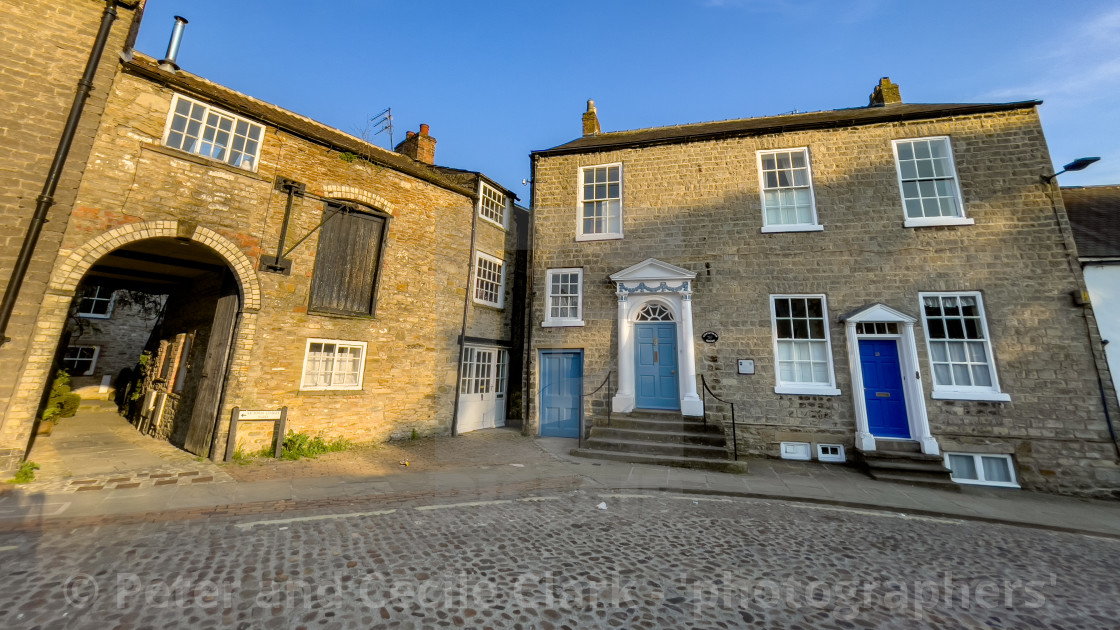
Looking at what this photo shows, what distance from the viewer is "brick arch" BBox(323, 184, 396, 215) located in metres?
9.74

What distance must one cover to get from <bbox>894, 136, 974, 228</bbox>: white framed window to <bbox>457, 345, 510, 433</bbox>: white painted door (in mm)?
12275

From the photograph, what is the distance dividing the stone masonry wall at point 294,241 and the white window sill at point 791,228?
8878mm

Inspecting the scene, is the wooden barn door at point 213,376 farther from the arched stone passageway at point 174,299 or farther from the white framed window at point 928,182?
the white framed window at point 928,182

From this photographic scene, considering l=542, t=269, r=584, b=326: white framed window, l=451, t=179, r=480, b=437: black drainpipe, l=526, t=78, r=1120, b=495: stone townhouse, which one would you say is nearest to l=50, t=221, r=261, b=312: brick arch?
l=451, t=179, r=480, b=437: black drainpipe

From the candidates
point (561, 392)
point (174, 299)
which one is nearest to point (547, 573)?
point (561, 392)

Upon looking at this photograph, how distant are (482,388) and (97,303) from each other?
1835cm

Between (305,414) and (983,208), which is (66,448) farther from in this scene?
(983,208)

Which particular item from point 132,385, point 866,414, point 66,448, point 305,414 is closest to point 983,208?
point 866,414

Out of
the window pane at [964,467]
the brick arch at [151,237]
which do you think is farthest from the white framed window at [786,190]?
the brick arch at [151,237]

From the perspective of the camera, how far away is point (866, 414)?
8.91 meters

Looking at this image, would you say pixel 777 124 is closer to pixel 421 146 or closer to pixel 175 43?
pixel 421 146

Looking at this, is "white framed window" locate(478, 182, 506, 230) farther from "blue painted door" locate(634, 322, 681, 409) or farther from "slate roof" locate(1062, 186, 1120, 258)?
"slate roof" locate(1062, 186, 1120, 258)

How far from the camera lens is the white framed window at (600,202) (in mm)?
11688

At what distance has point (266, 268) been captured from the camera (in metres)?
8.62
